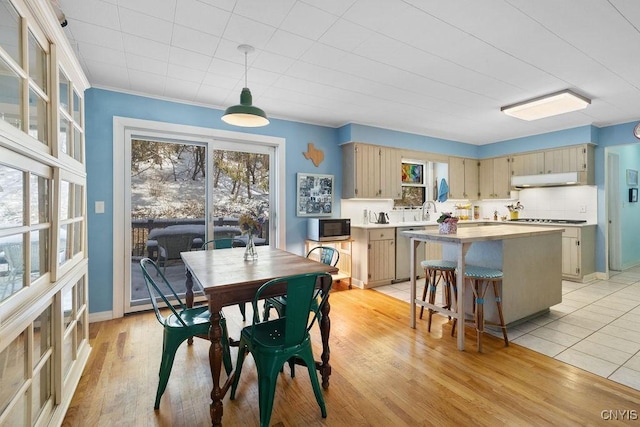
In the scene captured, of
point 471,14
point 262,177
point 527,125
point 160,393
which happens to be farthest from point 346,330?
point 527,125

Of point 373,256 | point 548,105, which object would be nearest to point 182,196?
point 373,256

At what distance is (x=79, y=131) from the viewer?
238 centimetres

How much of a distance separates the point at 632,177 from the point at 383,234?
5337 mm

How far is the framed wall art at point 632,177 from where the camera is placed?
5.81m

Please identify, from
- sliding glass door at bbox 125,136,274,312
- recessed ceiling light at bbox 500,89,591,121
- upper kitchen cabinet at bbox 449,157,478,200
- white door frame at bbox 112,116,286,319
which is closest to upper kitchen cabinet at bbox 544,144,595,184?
upper kitchen cabinet at bbox 449,157,478,200

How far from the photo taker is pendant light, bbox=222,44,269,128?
7.83 feet

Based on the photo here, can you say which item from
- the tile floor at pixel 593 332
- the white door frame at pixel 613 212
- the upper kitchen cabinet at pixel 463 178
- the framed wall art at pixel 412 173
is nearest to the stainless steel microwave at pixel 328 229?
the tile floor at pixel 593 332

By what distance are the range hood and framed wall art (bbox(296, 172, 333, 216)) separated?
3.63 m

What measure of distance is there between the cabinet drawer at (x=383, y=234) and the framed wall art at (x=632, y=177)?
194 inches

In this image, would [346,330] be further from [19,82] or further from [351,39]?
[19,82]

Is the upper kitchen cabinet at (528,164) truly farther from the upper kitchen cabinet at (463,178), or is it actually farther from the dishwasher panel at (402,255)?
the dishwasher panel at (402,255)

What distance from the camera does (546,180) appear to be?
Answer: 5281mm

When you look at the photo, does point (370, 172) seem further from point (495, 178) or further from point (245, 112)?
point (495, 178)

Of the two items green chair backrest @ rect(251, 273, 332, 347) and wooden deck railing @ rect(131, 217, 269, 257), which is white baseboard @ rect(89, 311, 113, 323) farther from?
Result: green chair backrest @ rect(251, 273, 332, 347)
